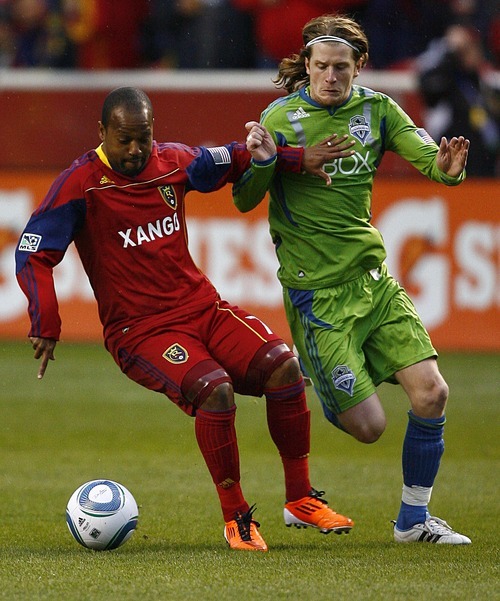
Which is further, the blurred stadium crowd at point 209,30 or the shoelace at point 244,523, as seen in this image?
the blurred stadium crowd at point 209,30

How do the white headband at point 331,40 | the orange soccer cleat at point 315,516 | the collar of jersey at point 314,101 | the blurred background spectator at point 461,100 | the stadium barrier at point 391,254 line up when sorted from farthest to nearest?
1. the blurred background spectator at point 461,100
2. the stadium barrier at point 391,254
3. the collar of jersey at point 314,101
4. the white headband at point 331,40
5. the orange soccer cleat at point 315,516

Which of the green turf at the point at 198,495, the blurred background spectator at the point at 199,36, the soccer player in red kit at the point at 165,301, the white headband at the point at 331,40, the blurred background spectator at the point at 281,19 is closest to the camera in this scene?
the green turf at the point at 198,495

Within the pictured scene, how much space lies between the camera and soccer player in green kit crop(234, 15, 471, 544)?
5.71 metres

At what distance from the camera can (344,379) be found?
5695 mm

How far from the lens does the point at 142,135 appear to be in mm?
5531

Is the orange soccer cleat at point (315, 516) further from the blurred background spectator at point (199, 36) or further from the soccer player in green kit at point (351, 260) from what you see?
the blurred background spectator at point (199, 36)

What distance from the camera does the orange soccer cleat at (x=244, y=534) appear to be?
5387 millimetres

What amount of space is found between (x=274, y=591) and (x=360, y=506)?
7.35ft

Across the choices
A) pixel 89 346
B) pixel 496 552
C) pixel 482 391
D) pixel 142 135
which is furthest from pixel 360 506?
pixel 89 346

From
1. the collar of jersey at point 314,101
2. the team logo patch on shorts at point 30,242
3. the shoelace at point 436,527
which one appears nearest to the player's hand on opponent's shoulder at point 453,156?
the collar of jersey at point 314,101

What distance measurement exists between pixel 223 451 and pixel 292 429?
41 centimetres

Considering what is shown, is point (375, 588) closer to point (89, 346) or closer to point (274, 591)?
point (274, 591)

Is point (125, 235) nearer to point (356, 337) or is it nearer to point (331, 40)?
point (356, 337)

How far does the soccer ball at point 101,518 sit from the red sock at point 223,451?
39cm
